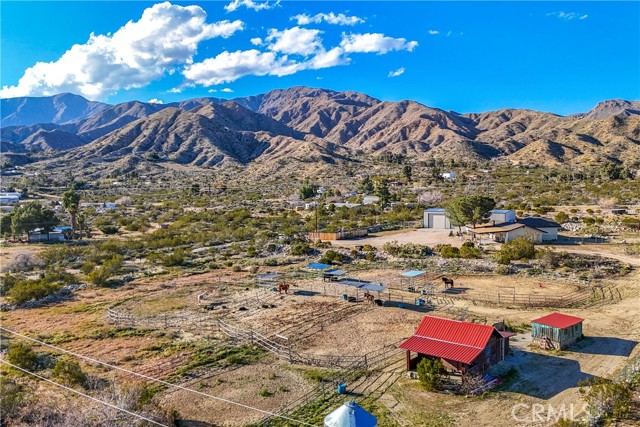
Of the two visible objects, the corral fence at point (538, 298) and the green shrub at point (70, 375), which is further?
the corral fence at point (538, 298)

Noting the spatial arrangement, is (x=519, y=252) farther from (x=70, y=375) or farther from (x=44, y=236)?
(x=44, y=236)

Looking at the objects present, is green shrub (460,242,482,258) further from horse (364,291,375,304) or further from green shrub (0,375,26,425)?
green shrub (0,375,26,425)

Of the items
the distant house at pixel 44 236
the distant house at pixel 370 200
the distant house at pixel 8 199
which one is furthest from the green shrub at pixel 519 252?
the distant house at pixel 8 199

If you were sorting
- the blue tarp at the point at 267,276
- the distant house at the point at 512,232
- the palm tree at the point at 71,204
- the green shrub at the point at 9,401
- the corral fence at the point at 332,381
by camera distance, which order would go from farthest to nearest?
the palm tree at the point at 71,204 → the distant house at the point at 512,232 → the blue tarp at the point at 267,276 → the corral fence at the point at 332,381 → the green shrub at the point at 9,401

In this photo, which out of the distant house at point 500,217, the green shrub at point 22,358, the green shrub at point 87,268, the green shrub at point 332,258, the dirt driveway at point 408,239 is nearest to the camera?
the green shrub at point 22,358

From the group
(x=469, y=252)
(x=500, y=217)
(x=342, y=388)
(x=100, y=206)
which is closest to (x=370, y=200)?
(x=500, y=217)

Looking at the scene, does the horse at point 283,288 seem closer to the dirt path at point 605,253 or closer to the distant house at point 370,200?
the dirt path at point 605,253

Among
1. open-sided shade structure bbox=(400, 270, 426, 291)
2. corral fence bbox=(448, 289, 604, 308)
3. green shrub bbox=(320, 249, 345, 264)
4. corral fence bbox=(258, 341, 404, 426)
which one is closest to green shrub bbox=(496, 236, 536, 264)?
open-sided shade structure bbox=(400, 270, 426, 291)
